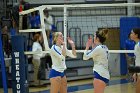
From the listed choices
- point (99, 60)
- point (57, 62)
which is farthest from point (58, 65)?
point (99, 60)

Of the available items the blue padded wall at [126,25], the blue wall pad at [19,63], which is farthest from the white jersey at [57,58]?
the blue padded wall at [126,25]

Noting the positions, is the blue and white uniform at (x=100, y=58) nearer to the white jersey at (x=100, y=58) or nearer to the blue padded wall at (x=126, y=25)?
the white jersey at (x=100, y=58)

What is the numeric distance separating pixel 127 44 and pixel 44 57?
2.82 meters

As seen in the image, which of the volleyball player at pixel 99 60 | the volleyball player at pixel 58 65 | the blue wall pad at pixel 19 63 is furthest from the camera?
the blue wall pad at pixel 19 63

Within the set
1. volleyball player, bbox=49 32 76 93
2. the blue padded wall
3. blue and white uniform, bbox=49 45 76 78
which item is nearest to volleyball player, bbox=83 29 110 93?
volleyball player, bbox=49 32 76 93

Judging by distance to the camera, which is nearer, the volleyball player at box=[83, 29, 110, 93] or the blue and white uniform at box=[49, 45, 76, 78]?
the volleyball player at box=[83, 29, 110, 93]

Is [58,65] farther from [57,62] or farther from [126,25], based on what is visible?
[126,25]

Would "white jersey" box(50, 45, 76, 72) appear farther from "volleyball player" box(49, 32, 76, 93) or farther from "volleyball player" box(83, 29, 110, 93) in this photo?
"volleyball player" box(83, 29, 110, 93)

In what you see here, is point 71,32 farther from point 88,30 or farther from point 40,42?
point 40,42

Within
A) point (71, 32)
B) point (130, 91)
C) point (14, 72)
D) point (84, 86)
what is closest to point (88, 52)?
point (14, 72)

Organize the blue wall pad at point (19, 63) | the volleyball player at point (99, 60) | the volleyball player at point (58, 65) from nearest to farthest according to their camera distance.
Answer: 1. the volleyball player at point (99, 60)
2. the volleyball player at point (58, 65)
3. the blue wall pad at point (19, 63)

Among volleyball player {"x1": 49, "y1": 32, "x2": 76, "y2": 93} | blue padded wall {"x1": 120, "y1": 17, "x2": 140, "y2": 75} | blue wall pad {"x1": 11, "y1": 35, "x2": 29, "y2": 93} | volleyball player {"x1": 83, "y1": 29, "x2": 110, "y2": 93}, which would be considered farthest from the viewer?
blue padded wall {"x1": 120, "y1": 17, "x2": 140, "y2": 75}

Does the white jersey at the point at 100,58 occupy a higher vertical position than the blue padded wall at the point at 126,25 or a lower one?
lower

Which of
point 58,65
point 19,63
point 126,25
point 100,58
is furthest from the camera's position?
point 126,25
